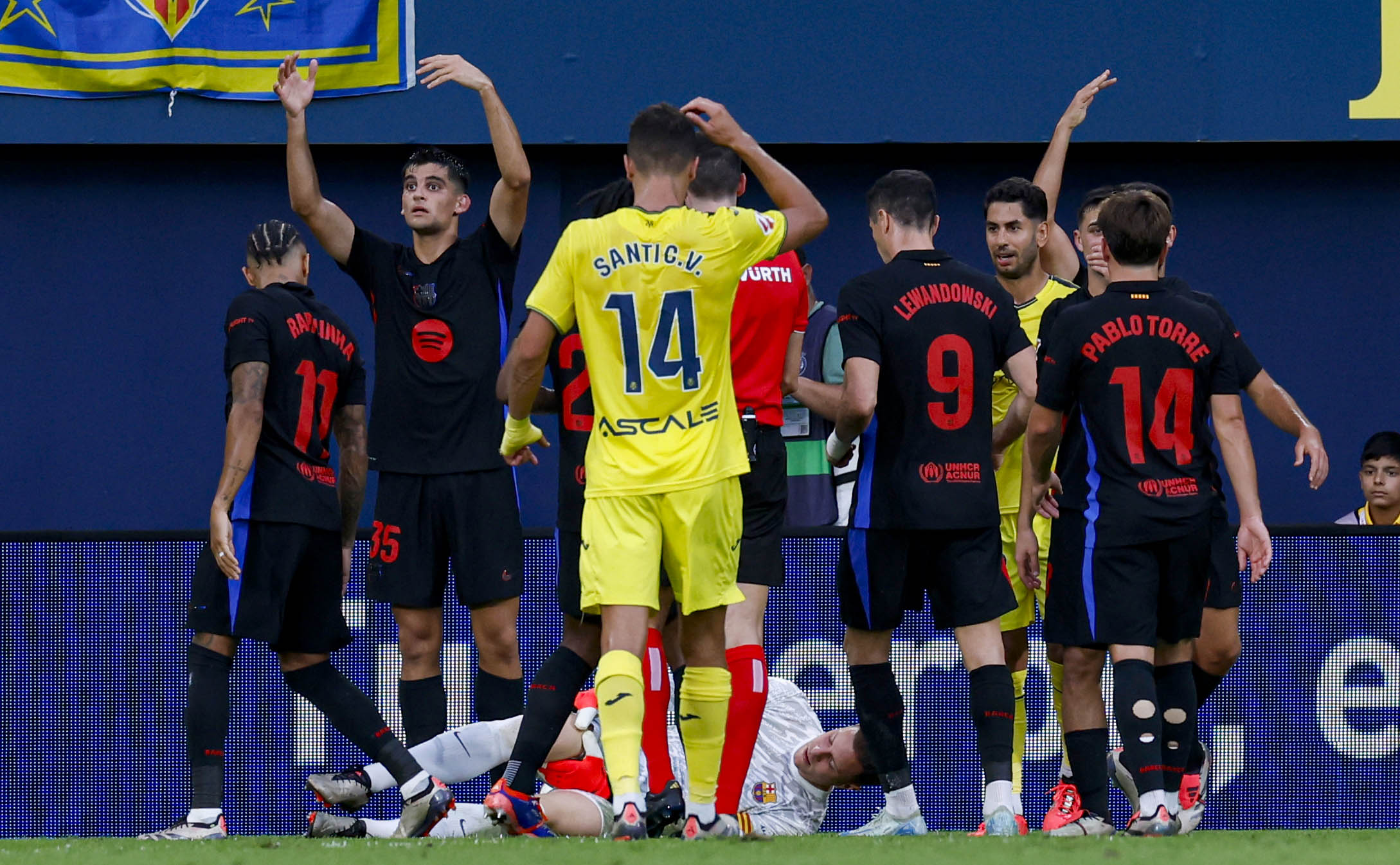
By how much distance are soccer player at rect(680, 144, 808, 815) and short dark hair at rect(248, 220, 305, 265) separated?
1.50 meters

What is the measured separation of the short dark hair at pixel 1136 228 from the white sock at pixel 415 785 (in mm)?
2769

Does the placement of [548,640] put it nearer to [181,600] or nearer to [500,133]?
[181,600]

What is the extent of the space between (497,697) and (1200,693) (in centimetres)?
264


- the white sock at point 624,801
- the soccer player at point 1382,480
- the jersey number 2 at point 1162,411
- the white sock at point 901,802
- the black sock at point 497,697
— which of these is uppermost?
the jersey number 2 at point 1162,411

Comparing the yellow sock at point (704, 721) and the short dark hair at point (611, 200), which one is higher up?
the short dark hair at point (611, 200)

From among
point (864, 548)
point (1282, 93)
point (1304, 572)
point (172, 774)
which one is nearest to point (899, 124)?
point (1282, 93)

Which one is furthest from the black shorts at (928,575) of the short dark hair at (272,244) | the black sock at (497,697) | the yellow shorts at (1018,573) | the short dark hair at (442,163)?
the short dark hair at (272,244)

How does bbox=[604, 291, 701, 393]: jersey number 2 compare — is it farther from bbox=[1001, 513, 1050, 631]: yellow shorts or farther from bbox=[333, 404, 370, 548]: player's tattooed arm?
bbox=[1001, 513, 1050, 631]: yellow shorts

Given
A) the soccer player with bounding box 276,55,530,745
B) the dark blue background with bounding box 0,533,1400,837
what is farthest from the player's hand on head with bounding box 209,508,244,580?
the dark blue background with bounding box 0,533,1400,837

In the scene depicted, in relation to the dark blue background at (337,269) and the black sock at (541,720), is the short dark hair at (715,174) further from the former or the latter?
the dark blue background at (337,269)

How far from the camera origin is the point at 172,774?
703 cm

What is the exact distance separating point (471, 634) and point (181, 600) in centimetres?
119

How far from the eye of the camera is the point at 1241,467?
5246 millimetres

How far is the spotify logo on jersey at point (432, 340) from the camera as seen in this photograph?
244 inches
